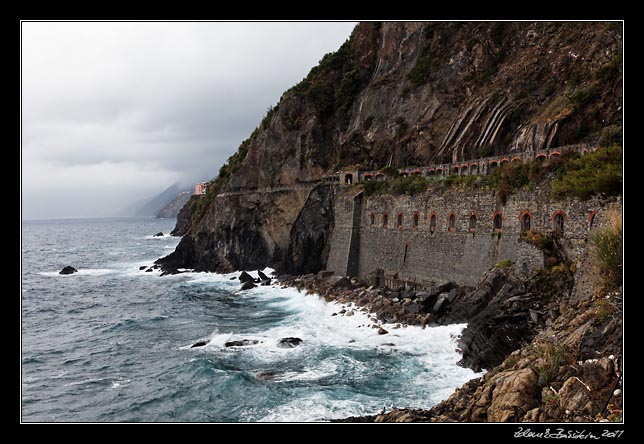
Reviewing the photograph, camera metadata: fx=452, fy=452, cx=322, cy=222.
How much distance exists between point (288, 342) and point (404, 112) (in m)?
33.1

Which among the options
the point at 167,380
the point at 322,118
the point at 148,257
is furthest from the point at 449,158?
the point at 148,257

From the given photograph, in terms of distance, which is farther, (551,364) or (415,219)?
(415,219)

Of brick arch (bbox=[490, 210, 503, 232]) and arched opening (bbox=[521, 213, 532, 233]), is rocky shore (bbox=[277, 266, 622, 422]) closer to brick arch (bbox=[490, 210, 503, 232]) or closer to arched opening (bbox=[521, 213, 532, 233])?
arched opening (bbox=[521, 213, 532, 233])

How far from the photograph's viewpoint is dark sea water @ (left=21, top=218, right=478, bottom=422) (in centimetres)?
1883

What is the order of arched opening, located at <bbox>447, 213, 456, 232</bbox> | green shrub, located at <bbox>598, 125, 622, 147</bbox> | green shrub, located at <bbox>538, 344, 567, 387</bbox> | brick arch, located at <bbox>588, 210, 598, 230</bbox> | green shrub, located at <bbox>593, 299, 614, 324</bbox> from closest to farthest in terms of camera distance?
green shrub, located at <bbox>538, 344, 567, 387</bbox> < green shrub, located at <bbox>593, 299, 614, 324</bbox> < brick arch, located at <bbox>588, 210, 598, 230</bbox> < green shrub, located at <bbox>598, 125, 622, 147</bbox> < arched opening, located at <bbox>447, 213, 456, 232</bbox>

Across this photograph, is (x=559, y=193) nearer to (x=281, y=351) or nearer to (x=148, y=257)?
(x=281, y=351)

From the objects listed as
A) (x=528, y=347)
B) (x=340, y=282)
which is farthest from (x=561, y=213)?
(x=340, y=282)

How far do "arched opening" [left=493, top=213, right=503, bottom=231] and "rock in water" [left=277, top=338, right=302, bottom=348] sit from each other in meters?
14.4

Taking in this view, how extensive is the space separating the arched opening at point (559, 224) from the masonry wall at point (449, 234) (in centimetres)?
20

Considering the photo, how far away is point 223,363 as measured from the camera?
77.3 feet

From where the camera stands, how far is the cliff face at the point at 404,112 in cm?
3891

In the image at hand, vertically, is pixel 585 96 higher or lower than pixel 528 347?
higher

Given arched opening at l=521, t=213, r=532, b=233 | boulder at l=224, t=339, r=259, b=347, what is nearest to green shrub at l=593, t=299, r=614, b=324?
arched opening at l=521, t=213, r=532, b=233

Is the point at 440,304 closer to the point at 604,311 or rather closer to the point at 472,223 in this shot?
→ the point at 472,223
